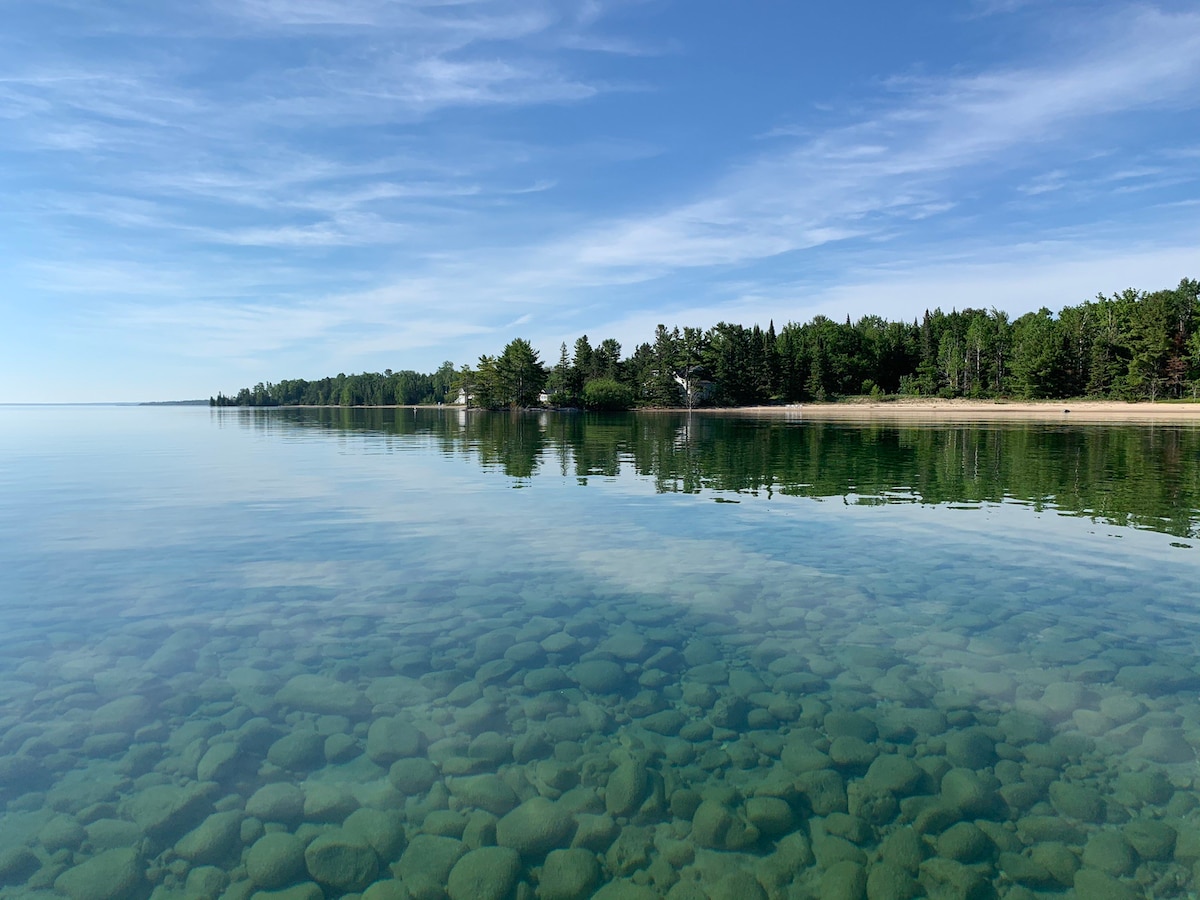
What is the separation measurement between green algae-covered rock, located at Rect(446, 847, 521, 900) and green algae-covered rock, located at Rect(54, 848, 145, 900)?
254cm

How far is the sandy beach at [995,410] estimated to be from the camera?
296 feet

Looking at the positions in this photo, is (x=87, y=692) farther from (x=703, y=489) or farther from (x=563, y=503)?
(x=703, y=489)

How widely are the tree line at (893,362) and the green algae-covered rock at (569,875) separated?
13797 cm

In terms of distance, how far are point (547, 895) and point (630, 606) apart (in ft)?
22.3

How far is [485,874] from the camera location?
5.56m

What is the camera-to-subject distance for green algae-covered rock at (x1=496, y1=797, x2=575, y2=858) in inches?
233

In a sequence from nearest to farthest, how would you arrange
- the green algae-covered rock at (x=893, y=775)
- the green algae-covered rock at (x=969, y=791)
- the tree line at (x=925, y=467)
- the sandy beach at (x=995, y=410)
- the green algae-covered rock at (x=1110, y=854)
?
the green algae-covered rock at (x=1110, y=854) < the green algae-covered rock at (x=969, y=791) < the green algae-covered rock at (x=893, y=775) < the tree line at (x=925, y=467) < the sandy beach at (x=995, y=410)

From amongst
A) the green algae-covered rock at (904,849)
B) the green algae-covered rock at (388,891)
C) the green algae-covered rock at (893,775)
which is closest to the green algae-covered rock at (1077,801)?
the green algae-covered rock at (893,775)

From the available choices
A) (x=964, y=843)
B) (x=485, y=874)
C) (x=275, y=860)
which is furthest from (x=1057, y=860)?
(x=275, y=860)

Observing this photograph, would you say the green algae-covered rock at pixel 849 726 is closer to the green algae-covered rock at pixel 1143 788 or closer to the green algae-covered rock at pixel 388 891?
the green algae-covered rock at pixel 1143 788

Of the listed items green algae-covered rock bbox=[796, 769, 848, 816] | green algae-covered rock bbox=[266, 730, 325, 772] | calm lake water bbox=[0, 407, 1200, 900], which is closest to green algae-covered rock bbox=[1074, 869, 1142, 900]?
calm lake water bbox=[0, 407, 1200, 900]

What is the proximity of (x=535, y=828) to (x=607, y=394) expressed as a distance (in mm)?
155915

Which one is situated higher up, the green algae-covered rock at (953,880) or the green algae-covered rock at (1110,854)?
the green algae-covered rock at (1110,854)

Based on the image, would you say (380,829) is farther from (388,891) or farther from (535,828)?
(535,828)
